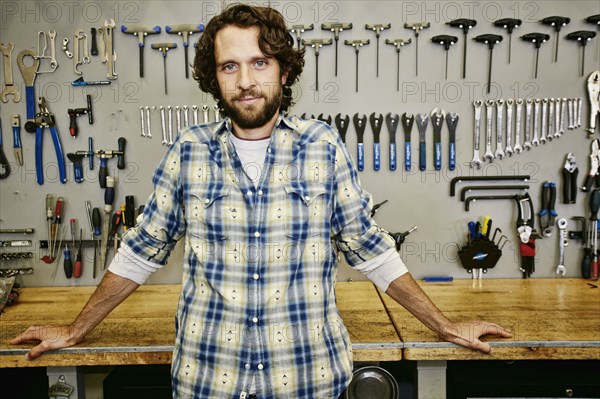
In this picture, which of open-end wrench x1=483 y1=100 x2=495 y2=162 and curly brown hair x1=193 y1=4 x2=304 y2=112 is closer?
curly brown hair x1=193 y1=4 x2=304 y2=112

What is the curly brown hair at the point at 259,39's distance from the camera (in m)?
1.44

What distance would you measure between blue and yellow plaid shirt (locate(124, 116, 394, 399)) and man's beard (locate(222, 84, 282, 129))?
0.05 m

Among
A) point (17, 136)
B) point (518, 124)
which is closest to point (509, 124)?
point (518, 124)

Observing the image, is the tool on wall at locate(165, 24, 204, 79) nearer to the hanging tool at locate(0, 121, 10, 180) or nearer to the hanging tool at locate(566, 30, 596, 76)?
the hanging tool at locate(0, 121, 10, 180)

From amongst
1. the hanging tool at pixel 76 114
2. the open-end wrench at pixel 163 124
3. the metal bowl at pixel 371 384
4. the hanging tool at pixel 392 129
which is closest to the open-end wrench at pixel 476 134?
the hanging tool at pixel 392 129

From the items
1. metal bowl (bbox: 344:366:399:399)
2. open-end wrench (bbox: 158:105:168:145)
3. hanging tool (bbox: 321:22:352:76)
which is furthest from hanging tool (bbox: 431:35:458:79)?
metal bowl (bbox: 344:366:399:399)

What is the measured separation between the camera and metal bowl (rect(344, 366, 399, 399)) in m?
1.75

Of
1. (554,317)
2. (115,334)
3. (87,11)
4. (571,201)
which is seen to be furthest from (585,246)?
(87,11)

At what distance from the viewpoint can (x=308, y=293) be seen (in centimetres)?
140

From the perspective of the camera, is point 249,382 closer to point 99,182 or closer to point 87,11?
point 99,182

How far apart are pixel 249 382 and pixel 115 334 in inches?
24.6

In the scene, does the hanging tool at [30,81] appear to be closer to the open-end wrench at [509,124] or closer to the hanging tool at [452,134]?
the hanging tool at [452,134]

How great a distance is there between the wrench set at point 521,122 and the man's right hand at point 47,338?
180 cm

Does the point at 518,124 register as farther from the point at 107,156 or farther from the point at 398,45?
the point at 107,156
